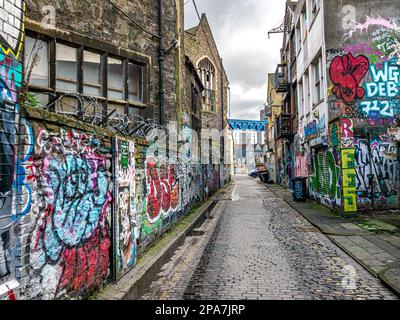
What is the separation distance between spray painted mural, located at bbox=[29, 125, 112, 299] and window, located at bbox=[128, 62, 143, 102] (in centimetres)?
496

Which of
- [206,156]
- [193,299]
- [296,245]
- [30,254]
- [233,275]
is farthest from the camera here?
[206,156]

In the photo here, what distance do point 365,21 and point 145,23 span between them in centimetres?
832

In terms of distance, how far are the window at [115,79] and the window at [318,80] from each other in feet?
30.1

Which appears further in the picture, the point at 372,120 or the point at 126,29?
the point at 372,120

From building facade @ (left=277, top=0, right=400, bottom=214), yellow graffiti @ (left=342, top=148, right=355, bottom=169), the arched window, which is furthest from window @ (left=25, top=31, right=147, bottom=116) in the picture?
the arched window

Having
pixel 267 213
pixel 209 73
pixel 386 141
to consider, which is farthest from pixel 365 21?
pixel 209 73

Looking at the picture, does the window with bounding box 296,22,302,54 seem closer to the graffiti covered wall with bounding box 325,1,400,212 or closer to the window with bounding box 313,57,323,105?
the window with bounding box 313,57,323,105

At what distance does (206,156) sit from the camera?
22906 millimetres

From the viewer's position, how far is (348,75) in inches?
517

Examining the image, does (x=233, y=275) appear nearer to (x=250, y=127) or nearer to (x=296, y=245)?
(x=296, y=245)

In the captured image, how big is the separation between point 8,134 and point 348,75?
1268 cm

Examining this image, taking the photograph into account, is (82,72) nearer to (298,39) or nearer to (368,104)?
(368,104)

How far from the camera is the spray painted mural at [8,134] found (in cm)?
304

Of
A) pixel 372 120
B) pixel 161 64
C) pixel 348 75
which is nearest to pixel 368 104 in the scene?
pixel 372 120
